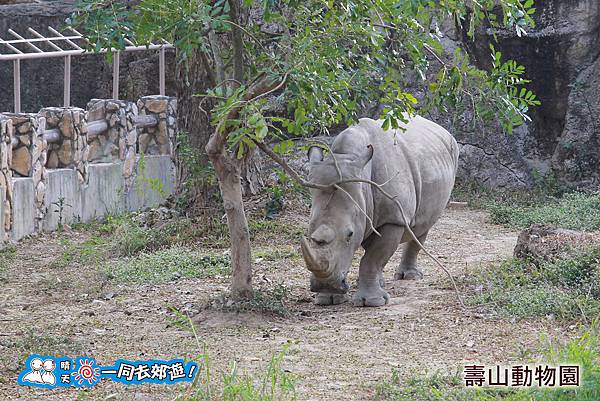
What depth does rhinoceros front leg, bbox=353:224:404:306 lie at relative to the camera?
752 cm

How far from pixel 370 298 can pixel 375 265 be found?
267mm

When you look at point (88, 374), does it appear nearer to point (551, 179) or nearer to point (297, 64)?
point (297, 64)

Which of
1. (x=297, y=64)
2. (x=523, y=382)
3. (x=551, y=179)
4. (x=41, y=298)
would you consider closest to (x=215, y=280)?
(x=41, y=298)

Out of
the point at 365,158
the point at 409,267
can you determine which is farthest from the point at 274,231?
the point at 365,158

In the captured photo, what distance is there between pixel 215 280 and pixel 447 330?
266 centimetres

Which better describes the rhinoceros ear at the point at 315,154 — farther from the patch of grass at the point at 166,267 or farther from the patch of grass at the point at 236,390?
the patch of grass at the point at 236,390

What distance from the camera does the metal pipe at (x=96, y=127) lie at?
1348 cm

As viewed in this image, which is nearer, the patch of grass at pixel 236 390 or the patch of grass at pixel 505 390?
the patch of grass at pixel 505 390

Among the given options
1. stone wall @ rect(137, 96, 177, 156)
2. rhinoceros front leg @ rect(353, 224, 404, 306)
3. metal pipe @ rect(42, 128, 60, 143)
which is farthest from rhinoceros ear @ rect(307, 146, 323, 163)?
stone wall @ rect(137, 96, 177, 156)

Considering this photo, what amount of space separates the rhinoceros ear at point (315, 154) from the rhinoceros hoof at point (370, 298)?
109 cm

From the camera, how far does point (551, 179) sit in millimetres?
14594

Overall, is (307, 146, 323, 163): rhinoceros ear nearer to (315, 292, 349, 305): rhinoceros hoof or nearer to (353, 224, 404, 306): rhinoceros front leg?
(353, 224, 404, 306): rhinoceros front leg

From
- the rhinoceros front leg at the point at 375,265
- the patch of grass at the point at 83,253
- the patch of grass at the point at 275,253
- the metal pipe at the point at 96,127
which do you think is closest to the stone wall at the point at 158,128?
the metal pipe at the point at 96,127

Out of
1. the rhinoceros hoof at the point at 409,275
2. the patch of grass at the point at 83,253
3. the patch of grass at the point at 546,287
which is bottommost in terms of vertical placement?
the patch of grass at the point at 83,253
